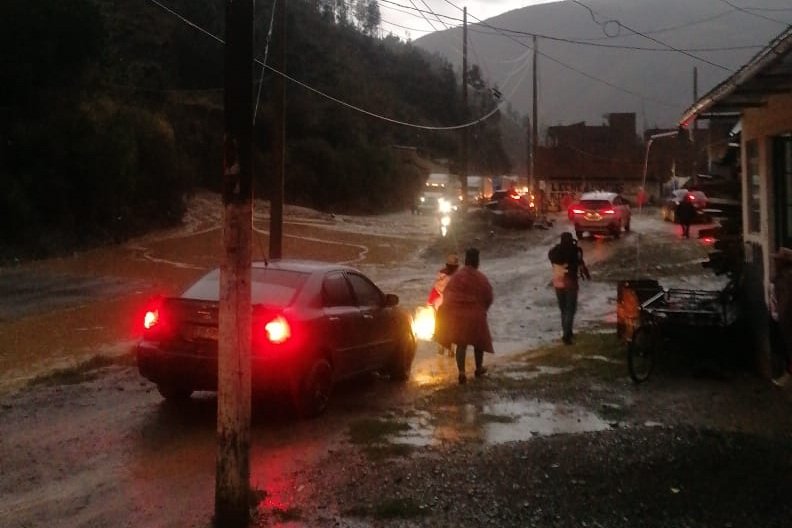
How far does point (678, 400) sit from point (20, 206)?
2475 cm

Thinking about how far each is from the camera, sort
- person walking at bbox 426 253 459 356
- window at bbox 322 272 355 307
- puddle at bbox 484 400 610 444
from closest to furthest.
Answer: puddle at bbox 484 400 610 444 < window at bbox 322 272 355 307 < person walking at bbox 426 253 459 356

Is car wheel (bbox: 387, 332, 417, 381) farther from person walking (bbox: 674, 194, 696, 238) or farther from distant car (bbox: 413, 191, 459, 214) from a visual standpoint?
distant car (bbox: 413, 191, 459, 214)

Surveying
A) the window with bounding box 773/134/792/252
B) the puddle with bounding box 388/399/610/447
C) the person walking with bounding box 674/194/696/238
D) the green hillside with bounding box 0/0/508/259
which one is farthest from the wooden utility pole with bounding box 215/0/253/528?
the person walking with bounding box 674/194/696/238

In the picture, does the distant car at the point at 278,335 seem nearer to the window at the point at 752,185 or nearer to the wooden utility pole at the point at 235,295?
the wooden utility pole at the point at 235,295

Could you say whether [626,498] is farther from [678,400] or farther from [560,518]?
[678,400]

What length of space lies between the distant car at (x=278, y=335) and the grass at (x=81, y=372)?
2400mm

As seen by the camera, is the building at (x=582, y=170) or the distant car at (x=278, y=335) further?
the building at (x=582, y=170)

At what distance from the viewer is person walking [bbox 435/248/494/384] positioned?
33.6 ft

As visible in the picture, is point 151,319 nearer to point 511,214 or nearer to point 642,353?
point 642,353

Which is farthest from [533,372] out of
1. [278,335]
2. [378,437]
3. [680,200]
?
[680,200]

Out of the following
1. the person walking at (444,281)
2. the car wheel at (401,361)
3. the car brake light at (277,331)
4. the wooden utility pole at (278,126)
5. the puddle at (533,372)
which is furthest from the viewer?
the wooden utility pole at (278,126)

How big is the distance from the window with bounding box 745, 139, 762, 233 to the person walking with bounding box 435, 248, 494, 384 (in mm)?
3789

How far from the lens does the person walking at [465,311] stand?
10.2 metres

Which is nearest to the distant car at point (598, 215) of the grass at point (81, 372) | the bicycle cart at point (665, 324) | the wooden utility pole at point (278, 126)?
the wooden utility pole at point (278, 126)
